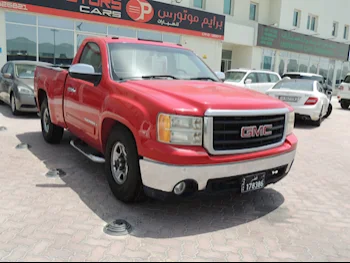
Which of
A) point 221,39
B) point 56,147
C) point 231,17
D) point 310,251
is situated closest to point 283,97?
point 56,147

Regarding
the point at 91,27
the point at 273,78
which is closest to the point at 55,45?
the point at 91,27

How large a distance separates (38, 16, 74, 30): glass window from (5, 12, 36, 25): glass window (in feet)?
1.13

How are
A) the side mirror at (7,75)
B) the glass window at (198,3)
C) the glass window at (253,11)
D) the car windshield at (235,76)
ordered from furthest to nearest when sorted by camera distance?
the glass window at (253,11) → the glass window at (198,3) → the car windshield at (235,76) → the side mirror at (7,75)

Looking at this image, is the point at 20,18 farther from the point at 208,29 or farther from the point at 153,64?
the point at 153,64

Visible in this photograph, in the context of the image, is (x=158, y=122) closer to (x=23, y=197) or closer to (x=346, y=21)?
(x=23, y=197)

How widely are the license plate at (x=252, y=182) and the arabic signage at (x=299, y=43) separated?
23.3 m

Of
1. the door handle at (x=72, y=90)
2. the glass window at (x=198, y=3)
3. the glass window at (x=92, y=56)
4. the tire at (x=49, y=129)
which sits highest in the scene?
the glass window at (x=198, y=3)

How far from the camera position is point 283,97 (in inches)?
414

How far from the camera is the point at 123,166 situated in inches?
152

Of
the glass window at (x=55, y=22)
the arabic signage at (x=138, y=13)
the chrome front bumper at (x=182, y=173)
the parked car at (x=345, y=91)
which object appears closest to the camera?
the chrome front bumper at (x=182, y=173)

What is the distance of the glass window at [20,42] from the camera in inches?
587

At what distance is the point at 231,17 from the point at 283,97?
15.7m

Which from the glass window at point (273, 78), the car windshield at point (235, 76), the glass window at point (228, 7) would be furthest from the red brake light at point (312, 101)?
the glass window at point (228, 7)

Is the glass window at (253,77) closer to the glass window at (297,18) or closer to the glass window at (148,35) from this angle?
the glass window at (148,35)
